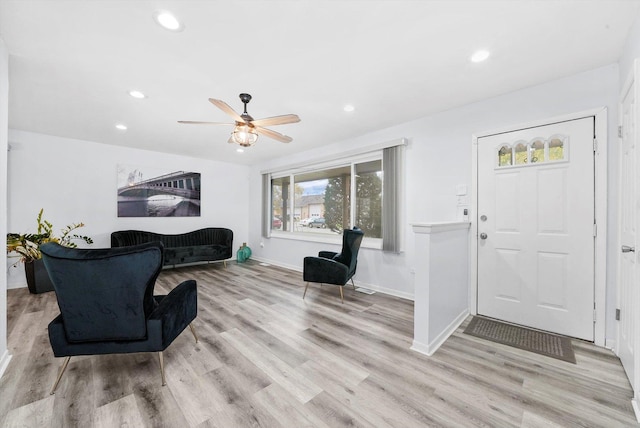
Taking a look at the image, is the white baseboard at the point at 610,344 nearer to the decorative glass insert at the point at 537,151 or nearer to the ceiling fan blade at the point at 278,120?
the decorative glass insert at the point at 537,151

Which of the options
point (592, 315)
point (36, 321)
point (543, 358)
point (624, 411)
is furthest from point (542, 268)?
point (36, 321)

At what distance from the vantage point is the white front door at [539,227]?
7.63ft

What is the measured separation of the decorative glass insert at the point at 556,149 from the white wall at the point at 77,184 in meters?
6.07

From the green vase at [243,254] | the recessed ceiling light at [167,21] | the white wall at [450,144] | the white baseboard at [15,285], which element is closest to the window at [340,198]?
the white wall at [450,144]

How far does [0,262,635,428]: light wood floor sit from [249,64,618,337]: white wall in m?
0.87

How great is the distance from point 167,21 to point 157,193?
4348 mm

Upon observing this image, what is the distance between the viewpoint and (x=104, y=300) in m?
1.64

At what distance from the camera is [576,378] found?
5.90 ft

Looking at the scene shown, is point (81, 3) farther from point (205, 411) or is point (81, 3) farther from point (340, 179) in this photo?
point (340, 179)

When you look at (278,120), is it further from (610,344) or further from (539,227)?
(610,344)

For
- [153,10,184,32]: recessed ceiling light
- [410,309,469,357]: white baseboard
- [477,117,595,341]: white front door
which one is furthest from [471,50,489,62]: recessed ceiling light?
[410,309,469,357]: white baseboard

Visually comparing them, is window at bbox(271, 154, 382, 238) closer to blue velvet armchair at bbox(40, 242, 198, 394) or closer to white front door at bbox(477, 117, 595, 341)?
white front door at bbox(477, 117, 595, 341)

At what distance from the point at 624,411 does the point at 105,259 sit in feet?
11.0

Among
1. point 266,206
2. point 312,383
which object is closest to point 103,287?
point 312,383
